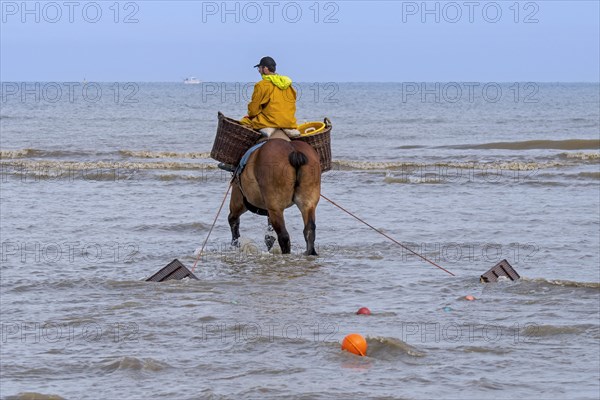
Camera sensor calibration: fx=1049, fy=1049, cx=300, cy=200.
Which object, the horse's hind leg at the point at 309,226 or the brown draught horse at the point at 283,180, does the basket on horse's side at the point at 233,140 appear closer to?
the brown draught horse at the point at 283,180

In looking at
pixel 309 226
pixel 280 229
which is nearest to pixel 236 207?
pixel 280 229

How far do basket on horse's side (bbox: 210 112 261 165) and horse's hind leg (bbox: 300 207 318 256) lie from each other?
3.29ft

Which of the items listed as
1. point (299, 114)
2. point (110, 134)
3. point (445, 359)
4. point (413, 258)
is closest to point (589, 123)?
point (299, 114)

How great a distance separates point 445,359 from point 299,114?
52.4 m

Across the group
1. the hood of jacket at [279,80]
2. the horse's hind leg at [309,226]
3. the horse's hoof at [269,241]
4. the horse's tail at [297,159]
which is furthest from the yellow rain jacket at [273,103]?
the horse's hoof at [269,241]

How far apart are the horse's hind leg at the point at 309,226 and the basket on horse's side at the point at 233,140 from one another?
39.5 inches

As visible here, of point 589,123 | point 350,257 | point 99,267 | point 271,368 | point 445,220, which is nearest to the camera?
point 271,368

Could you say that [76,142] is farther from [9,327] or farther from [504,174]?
[9,327]

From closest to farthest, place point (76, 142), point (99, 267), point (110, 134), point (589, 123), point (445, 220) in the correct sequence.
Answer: point (99, 267) → point (445, 220) → point (76, 142) → point (110, 134) → point (589, 123)

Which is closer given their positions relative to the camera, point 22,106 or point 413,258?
point 413,258

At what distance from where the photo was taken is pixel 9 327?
8.42 m

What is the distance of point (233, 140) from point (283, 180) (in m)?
0.88

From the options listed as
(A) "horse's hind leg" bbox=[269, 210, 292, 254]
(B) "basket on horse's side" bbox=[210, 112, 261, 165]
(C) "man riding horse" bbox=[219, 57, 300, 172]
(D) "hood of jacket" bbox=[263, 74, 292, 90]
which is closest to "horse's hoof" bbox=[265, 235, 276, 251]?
(A) "horse's hind leg" bbox=[269, 210, 292, 254]

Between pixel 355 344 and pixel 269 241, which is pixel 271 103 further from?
pixel 355 344
